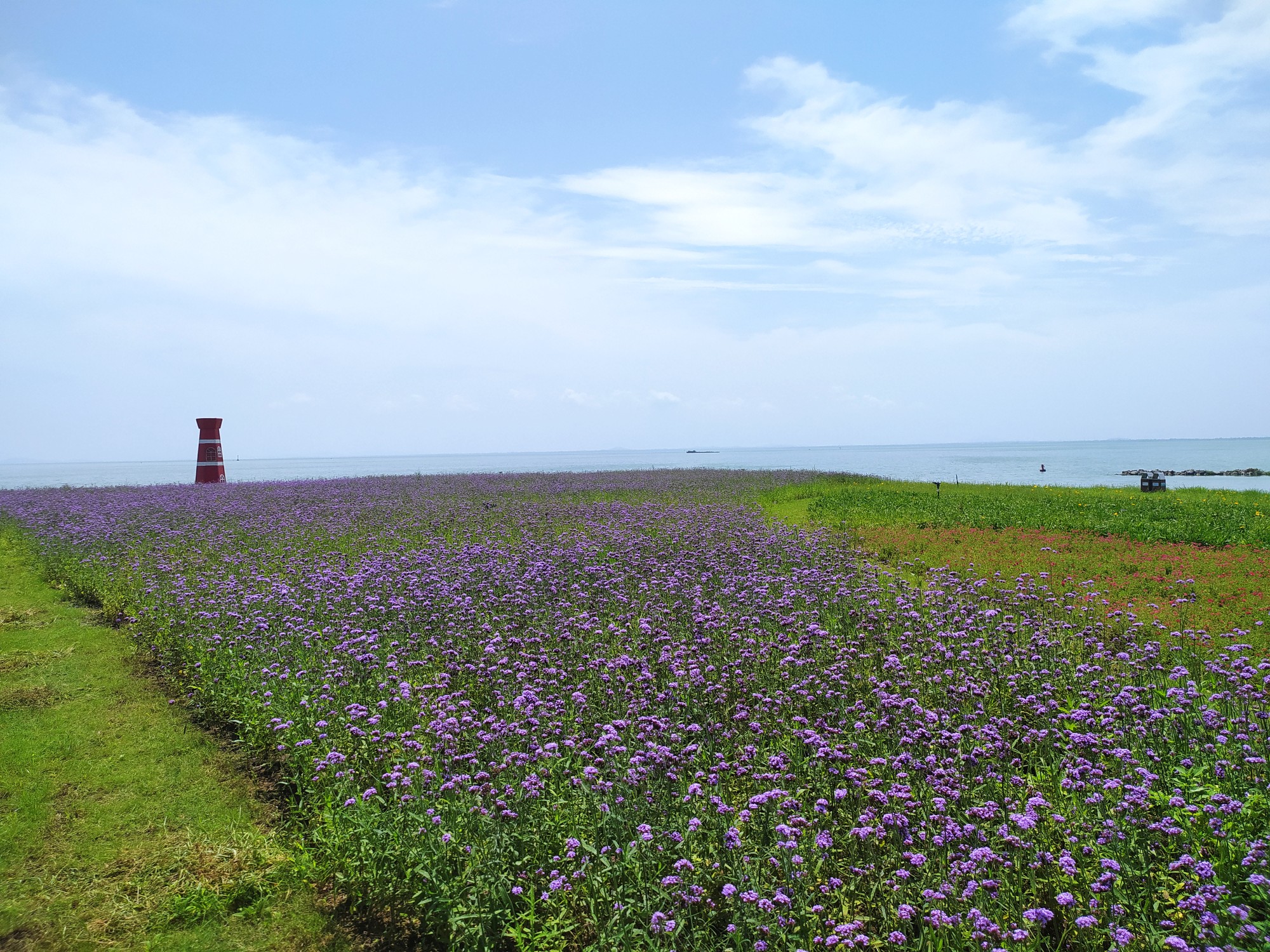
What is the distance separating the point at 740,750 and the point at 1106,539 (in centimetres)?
1294

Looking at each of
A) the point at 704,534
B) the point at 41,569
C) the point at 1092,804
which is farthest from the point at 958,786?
the point at 41,569

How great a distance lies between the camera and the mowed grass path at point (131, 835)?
439cm

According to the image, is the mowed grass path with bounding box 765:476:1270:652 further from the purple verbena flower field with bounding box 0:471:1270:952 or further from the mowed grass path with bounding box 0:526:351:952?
the mowed grass path with bounding box 0:526:351:952

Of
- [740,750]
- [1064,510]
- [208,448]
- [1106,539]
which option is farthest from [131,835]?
[208,448]

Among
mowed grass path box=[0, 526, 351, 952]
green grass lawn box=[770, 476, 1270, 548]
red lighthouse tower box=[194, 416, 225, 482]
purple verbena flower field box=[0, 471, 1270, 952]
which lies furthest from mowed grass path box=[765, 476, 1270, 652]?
red lighthouse tower box=[194, 416, 225, 482]

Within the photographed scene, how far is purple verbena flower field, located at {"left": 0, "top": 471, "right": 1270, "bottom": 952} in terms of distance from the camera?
12.3ft

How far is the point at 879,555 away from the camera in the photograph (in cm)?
1452

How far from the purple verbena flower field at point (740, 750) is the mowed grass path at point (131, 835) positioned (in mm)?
370

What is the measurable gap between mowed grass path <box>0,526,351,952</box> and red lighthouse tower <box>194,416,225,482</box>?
3171 centimetres

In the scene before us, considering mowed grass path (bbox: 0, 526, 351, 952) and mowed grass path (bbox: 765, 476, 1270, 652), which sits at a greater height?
mowed grass path (bbox: 765, 476, 1270, 652)

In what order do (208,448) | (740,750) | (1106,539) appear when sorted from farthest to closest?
(208,448), (1106,539), (740,750)

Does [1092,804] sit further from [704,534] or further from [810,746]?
[704,534]

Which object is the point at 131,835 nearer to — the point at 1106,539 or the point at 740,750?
the point at 740,750

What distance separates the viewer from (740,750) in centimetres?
523
